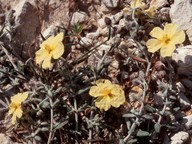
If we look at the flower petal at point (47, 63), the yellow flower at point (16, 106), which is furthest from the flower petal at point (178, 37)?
the yellow flower at point (16, 106)

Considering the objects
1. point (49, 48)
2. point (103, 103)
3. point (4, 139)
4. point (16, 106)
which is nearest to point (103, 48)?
point (49, 48)

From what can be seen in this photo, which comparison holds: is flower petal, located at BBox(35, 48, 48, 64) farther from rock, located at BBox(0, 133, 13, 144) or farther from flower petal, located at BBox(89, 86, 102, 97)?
rock, located at BBox(0, 133, 13, 144)

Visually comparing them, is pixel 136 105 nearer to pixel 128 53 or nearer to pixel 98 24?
pixel 128 53

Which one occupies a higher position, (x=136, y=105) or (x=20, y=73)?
(x=20, y=73)

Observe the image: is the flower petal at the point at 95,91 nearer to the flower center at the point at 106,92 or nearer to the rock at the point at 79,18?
the flower center at the point at 106,92

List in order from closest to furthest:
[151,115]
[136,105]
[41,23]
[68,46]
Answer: [151,115] → [136,105] → [68,46] → [41,23]

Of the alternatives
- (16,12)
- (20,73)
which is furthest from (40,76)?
(16,12)

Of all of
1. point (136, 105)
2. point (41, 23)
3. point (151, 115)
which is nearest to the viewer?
point (151, 115)
